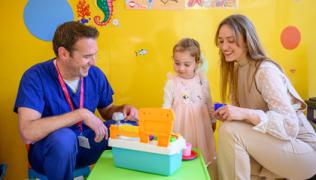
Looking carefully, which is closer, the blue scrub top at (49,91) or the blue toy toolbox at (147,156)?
the blue toy toolbox at (147,156)

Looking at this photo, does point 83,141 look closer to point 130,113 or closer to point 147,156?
point 130,113

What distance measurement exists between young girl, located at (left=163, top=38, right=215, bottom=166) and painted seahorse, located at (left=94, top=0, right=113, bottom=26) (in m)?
0.50

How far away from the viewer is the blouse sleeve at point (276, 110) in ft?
4.22

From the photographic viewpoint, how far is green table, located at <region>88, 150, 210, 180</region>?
1.15 meters

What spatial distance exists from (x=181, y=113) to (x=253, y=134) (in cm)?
39

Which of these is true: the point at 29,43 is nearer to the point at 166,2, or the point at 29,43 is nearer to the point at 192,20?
the point at 166,2

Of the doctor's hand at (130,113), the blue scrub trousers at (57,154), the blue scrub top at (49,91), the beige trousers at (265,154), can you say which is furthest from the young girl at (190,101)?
the blue scrub trousers at (57,154)

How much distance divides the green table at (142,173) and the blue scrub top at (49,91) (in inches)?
14.6

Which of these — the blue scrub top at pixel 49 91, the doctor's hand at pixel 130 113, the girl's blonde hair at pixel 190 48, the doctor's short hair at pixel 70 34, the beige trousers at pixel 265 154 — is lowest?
the beige trousers at pixel 265 154

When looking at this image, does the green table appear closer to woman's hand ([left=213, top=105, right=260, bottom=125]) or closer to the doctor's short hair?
woman's hand ([left=213, top=105, right=260, bottom=125])

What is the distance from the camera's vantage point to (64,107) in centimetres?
148

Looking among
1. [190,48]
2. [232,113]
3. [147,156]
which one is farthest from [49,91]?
[232,113]

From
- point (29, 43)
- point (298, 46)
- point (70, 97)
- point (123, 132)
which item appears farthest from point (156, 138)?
point (298, 46)

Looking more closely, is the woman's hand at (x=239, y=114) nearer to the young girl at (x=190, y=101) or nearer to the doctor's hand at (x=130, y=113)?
the young girl at (x=190, y=101)
